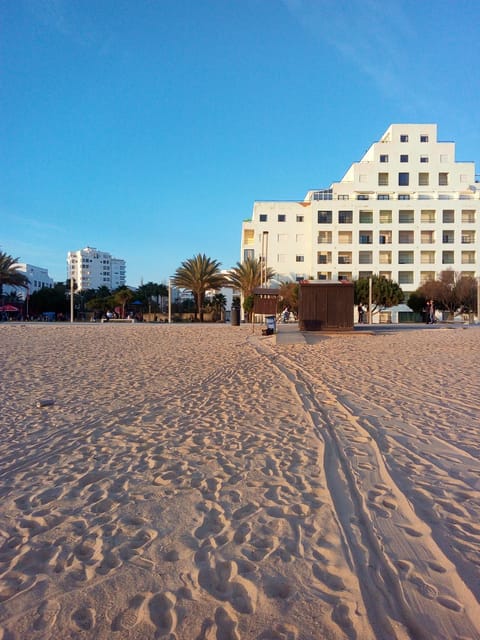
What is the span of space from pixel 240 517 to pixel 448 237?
204 ft

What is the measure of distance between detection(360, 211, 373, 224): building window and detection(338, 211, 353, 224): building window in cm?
138

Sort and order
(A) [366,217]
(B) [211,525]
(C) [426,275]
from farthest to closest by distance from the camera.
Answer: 1. (A) [366,217]
2. (C) [426,275]
3. (B) [211,525]

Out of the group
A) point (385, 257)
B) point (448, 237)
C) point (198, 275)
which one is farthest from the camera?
point (385, 257)

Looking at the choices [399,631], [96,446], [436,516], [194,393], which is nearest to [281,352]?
[194,393]

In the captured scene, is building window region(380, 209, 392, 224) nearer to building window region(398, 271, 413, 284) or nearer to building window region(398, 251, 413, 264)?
building window region(398, 251, 413, 264)

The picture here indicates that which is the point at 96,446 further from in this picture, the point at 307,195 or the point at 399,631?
the point at 307,195

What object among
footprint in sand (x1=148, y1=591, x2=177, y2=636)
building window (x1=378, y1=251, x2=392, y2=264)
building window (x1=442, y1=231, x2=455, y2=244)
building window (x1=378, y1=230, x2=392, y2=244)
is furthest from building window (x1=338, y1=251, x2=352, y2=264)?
footprint in sand (x1=148, y1=591, x2=177, y2=636)

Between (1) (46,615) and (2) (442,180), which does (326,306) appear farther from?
(2) (442,180)

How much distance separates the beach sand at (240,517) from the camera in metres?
2.46

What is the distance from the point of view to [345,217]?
2371 inches

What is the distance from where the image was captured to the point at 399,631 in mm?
2324

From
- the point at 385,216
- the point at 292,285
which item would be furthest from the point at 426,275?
the point at 292,285

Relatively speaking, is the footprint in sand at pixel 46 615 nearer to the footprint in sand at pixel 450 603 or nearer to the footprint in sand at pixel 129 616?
the footprint in sand at pixel 129 616

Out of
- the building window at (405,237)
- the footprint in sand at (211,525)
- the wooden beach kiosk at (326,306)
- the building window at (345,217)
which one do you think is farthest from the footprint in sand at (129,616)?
the building window at (405,237)
